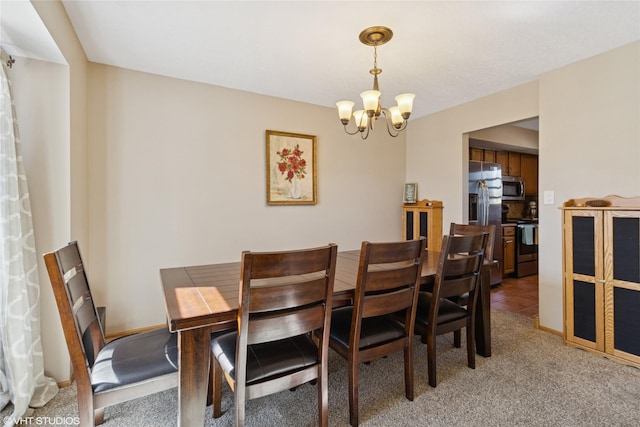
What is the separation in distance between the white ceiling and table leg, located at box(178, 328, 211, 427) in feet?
5.91

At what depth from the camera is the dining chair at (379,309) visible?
159 centimetres

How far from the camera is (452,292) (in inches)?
78.2

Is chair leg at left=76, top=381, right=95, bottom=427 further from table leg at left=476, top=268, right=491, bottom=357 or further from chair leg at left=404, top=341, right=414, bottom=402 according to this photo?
table leg at left=476, top=268, right=491, bottom=357

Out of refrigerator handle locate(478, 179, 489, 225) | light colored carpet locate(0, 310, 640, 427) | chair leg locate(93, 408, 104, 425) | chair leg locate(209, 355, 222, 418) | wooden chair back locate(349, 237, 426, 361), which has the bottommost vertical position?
light colored carpet locate(0, 310, 640, 427)

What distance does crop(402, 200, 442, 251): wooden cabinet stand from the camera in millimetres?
4023

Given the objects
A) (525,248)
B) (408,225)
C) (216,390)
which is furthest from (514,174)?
(216,390)

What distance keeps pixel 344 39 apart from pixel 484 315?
2.32 meters

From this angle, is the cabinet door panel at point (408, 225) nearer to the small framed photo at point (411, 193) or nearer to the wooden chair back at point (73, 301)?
the small framed photo at point (411, 193)

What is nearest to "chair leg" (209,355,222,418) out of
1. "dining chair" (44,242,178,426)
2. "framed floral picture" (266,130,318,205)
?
"dining chair" (44,242,178,426)

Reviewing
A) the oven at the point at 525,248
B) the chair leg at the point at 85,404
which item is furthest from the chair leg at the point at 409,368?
the oven at the point at 525,248

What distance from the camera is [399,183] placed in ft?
14.5

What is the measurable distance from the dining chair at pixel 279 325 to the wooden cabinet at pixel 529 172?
538 cm

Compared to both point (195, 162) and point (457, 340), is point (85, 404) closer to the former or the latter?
point (195, 162)

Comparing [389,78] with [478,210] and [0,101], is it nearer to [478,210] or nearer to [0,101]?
[478,210]
